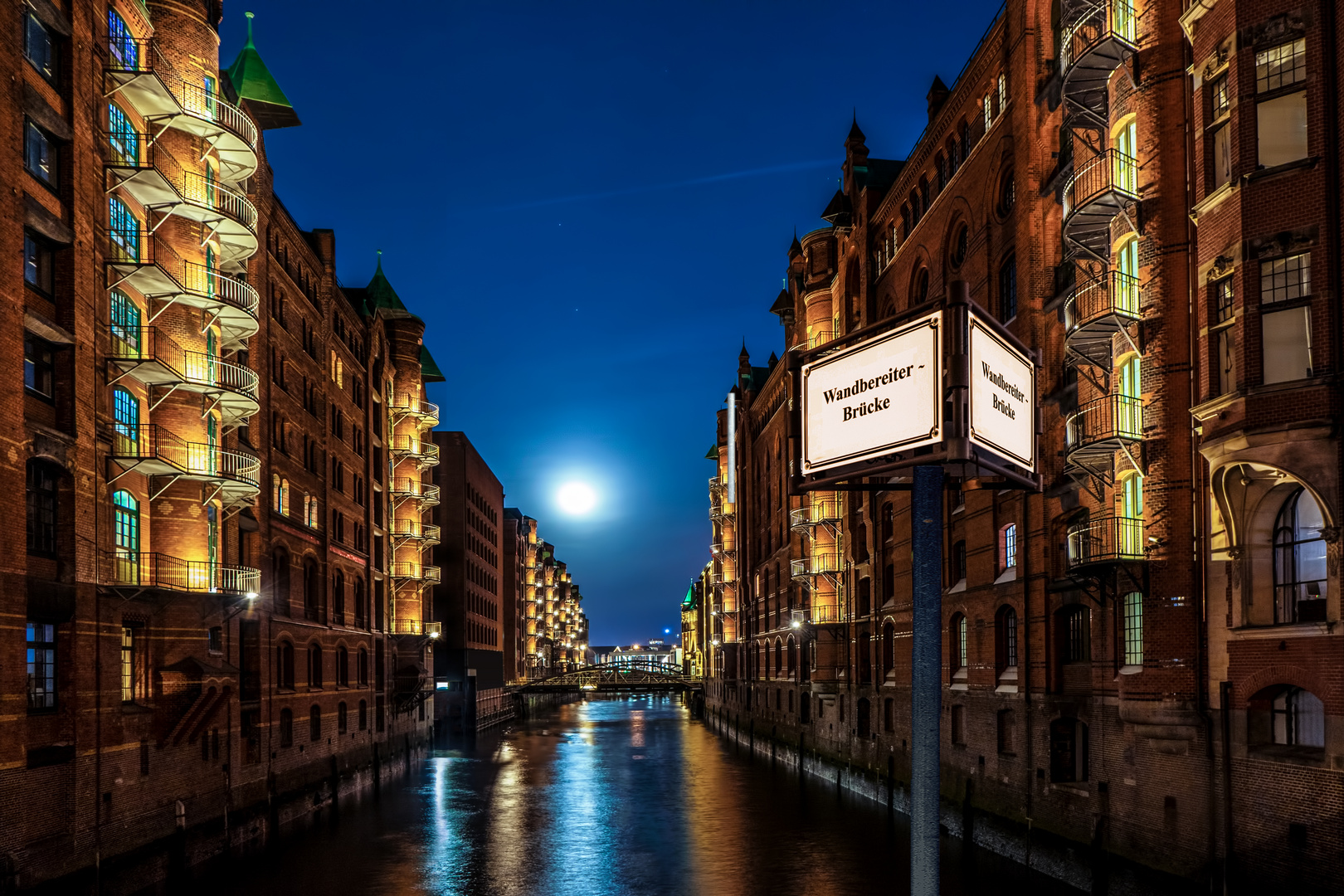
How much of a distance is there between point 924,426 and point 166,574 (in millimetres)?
26152

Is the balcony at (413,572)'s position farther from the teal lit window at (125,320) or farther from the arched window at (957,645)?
the arched window at (957,645)

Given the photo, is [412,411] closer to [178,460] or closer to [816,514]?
[816,514]

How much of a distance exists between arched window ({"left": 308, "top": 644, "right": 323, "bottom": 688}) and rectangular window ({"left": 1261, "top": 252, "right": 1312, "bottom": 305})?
36.1m

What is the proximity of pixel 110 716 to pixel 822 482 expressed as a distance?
907 inches

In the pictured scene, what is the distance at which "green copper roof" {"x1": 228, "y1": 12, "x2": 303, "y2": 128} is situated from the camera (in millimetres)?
38562

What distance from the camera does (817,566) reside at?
4997cm

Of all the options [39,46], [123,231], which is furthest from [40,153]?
[123,231]

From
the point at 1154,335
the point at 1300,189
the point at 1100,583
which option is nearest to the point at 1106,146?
the point at 1154,335

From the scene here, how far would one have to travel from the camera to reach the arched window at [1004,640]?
30297 millimetres

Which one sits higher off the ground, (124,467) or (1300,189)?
(1300,189)

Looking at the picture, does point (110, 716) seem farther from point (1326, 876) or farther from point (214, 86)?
point (1326, 876)

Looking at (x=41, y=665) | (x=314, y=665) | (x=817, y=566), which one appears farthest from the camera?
(x=817, y=566)

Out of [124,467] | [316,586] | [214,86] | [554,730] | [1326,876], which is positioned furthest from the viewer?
[554,730]

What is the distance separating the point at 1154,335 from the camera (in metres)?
22.0
